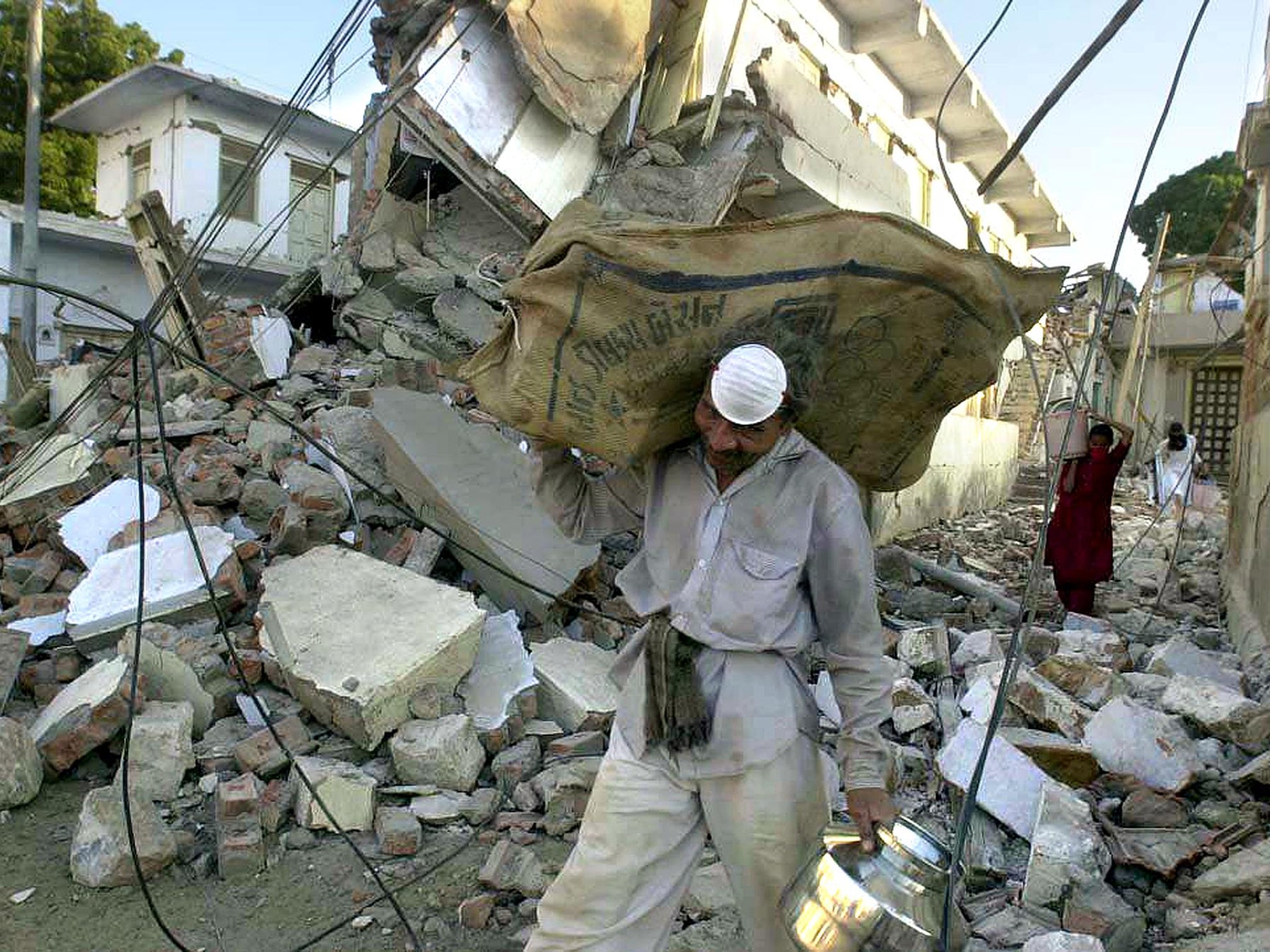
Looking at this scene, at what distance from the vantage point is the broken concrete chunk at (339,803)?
332 centimetres

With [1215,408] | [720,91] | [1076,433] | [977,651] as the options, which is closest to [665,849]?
[977,651]

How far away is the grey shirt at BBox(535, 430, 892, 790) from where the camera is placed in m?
1.86

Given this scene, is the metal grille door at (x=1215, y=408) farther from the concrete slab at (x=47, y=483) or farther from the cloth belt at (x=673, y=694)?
the cloth belt at (x=673, y=694)

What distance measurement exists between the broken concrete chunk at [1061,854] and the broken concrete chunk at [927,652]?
5.52 ft

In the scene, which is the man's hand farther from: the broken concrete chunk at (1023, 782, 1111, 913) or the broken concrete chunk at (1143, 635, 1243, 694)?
the broken concrete chunk at (1143, 635, 1243, 694)

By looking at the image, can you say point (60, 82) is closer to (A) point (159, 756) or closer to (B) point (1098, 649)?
(A) point (159, 756)

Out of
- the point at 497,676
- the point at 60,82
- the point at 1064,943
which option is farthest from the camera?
the point at 60,82

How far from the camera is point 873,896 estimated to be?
1.65 metres

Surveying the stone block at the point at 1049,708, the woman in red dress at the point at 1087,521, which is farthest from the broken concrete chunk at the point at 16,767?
the woman in red dress at the point at 1087,521

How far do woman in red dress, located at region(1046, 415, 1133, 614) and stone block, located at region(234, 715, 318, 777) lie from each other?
5126 mm

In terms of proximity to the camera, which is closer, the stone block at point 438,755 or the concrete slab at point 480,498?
the stone block at point 438,755

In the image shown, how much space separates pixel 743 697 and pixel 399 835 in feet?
6.22

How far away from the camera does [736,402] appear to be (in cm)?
179

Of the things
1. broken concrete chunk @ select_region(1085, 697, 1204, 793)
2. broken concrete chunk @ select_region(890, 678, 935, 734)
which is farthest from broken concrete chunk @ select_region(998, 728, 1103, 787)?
broken concrete chunk @ select_region(890, 678, 935, 734)
